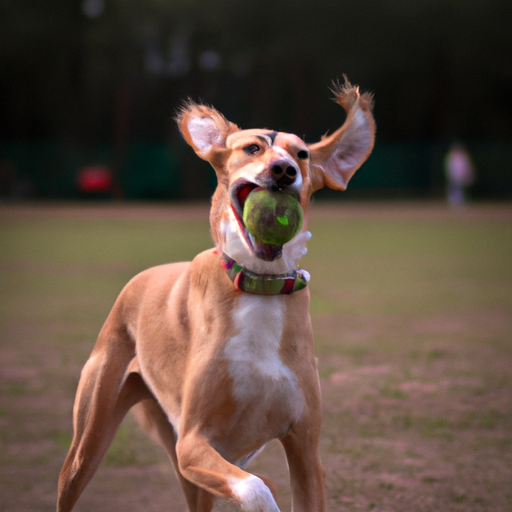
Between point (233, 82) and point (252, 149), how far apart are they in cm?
3919

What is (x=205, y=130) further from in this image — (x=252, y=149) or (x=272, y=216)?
(x=272, y=216)

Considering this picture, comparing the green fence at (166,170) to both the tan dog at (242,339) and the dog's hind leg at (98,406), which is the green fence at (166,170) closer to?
the dog's hind leg at (98,406)

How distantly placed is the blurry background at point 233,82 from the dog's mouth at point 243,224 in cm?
3379

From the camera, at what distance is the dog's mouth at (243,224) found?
3.54 metres

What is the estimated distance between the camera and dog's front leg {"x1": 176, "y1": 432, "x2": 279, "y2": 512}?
10.6 feet

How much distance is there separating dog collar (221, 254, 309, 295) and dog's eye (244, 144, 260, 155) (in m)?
0.45

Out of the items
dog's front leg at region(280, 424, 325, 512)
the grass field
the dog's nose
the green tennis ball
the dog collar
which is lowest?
the grass field

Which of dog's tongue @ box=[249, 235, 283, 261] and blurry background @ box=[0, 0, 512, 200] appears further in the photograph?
blurry background @ box=[0, 0, 512, 200]

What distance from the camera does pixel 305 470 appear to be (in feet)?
12.0

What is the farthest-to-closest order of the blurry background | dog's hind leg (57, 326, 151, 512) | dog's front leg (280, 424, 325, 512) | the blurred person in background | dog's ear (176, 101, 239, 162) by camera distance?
the blurry background
the blurred person in background
dog's hind leg (57, 326, 151, 512)
dog's ear (176, 101, 239, 162)
dog's front leg (280, 424, 325, 512)

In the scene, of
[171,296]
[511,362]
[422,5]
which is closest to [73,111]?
[422,5]

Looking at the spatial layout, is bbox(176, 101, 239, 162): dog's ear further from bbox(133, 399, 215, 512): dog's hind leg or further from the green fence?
the green fence

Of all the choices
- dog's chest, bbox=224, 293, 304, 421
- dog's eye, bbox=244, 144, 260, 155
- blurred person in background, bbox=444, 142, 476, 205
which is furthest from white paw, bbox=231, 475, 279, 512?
blurred person in background, bbox=444, 142, 476, 205

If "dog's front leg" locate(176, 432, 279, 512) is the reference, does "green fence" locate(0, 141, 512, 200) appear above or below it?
below
